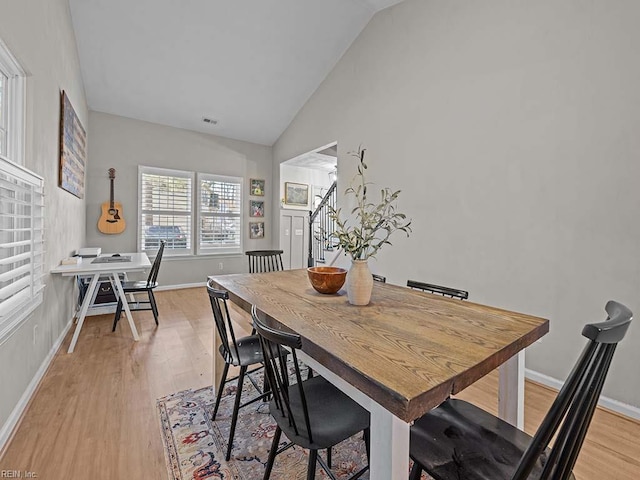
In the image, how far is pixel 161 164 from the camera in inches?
201

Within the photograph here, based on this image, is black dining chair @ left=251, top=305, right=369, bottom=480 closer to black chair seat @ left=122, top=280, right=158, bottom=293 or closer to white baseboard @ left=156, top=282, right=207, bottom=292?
black chair seat @ left=122, top=280, right=158, bottom=293

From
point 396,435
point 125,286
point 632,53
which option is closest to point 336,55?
point 632,53

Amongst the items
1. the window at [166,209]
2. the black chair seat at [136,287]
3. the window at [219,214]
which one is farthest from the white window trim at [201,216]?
the black chair seat at [136,287]

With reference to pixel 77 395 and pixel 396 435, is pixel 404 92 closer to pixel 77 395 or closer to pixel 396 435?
pixel 396 435

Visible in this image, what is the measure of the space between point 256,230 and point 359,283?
16.0 feet

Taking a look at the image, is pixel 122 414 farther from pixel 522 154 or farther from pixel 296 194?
pixel 296 194

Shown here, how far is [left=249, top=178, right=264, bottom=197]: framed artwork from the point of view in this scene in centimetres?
600

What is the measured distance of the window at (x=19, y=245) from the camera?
161 cm

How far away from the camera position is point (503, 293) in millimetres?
2514

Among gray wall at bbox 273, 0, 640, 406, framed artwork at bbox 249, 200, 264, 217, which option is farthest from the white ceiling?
framed artwork at bbox 249, 200, 264, 217

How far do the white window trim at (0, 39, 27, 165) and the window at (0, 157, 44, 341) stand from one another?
149 mm

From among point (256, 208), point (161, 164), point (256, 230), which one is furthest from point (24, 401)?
point (256, 208)

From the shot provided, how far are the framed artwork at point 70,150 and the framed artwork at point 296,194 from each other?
3236mm

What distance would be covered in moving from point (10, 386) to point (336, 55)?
4616 mm
